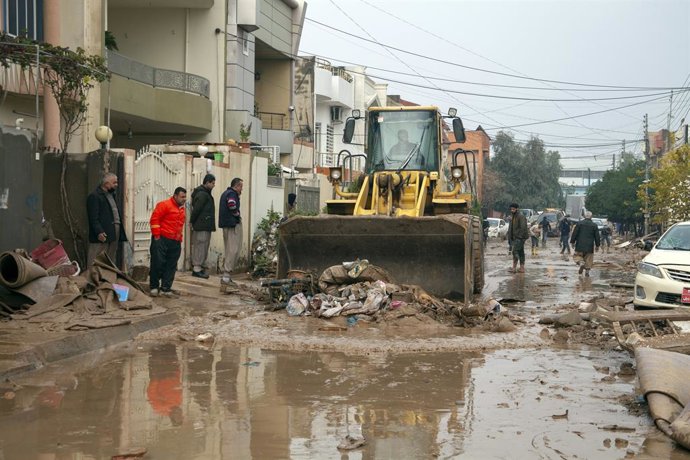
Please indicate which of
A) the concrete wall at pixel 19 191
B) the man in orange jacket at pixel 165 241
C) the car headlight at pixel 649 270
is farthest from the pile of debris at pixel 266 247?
the car headlight at pixel 649 270

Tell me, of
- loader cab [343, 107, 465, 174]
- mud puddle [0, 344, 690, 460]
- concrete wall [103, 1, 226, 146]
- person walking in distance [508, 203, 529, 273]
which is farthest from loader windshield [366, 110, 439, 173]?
concrete wall [103, 1, 226, 146]

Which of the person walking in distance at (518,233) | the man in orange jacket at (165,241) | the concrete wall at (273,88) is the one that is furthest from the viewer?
the concrete wall at (273,88)

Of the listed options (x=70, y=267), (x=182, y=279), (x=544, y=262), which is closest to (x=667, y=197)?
(x=544, y=262)

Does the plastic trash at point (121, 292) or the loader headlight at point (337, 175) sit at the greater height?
the loader headlight at point (337, 175)

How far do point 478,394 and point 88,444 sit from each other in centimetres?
347

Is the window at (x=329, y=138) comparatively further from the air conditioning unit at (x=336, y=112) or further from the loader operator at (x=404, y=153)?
the loader operator at (x=404, y=153)

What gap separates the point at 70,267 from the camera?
39.3 ft

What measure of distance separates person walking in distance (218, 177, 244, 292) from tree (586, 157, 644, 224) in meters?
52.3

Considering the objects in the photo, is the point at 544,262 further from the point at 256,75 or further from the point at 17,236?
the point at 17,236

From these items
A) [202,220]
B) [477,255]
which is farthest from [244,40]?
[477,255]

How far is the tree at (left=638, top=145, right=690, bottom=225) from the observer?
105 feet

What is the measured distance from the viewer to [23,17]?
1912 centimetres

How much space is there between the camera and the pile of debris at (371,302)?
40.2 ft

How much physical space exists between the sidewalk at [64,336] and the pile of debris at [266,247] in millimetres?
5362
